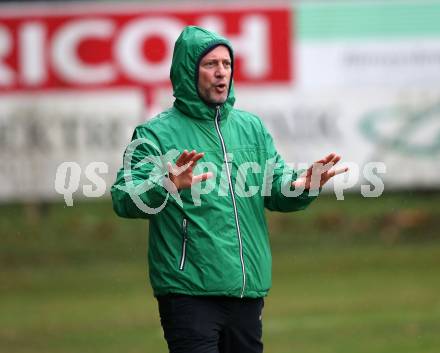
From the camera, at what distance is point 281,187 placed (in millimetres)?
6535

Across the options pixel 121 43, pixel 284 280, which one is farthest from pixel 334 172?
pixel 121 43

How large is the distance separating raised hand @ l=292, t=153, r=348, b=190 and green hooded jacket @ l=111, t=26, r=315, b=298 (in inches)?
3.2

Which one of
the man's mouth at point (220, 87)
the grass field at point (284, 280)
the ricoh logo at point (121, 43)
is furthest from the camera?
the ricoh logo at point (121, 43)

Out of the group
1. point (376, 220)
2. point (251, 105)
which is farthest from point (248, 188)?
point (376, 220)

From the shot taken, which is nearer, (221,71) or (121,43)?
(221,71)

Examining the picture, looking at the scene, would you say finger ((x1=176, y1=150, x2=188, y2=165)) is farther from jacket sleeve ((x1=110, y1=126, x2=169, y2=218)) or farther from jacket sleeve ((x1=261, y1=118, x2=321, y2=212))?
jacket sleeve ((x1=261, y1=118, x2=321, y2=212))

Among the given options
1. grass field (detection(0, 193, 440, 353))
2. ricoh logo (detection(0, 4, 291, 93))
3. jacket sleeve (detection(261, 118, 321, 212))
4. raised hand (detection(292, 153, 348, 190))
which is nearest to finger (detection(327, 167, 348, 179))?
raised hand (detection(292, 153, 348, 190))

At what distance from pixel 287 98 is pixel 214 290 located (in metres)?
13.4

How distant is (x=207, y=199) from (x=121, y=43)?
Answer: 44.2ft

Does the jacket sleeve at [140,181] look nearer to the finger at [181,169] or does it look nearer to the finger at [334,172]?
the finger at [181,169]

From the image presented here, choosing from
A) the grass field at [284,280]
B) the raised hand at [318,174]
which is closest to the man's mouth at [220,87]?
the raised hand at [318,174]

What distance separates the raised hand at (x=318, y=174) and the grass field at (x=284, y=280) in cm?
477

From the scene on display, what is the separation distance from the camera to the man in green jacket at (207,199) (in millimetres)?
6227

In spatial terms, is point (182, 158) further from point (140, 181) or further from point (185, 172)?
point (140, 181)
